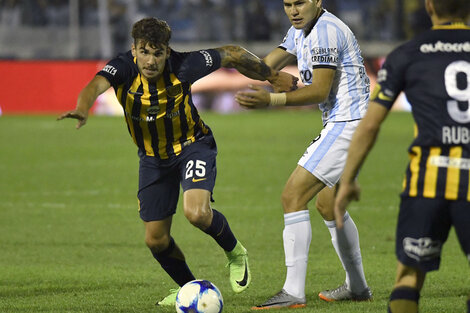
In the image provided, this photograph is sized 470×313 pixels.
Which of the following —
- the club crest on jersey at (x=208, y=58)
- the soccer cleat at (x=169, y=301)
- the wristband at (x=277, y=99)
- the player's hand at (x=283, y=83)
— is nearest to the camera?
the wristband at (x=277, y=99)

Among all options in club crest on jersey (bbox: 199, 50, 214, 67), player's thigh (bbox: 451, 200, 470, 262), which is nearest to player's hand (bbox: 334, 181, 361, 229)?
player's thigh (bbox: 451, 200, 470, 262)

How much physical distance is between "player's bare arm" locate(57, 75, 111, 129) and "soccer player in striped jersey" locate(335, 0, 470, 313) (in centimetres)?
190

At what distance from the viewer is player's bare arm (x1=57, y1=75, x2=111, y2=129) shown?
17.5ft

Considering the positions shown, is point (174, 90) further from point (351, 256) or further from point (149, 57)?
point (351, 256)

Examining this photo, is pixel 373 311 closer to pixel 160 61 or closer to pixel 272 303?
pixel 272 303

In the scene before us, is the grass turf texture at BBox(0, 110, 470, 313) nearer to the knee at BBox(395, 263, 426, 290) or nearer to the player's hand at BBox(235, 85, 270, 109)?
the player's hand at BBox(235, 85, 270, 109)

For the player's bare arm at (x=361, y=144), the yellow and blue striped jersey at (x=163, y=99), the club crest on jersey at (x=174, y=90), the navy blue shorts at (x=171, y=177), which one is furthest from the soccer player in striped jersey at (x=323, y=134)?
the player's bare arm at (x=361, y=144)

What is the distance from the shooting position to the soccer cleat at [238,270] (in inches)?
247

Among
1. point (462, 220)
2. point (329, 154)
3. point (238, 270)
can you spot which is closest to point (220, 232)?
point (238, 270)

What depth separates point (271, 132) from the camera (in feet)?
69.9

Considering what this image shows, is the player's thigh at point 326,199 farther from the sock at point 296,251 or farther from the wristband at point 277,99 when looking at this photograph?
the wristband at point 277,99

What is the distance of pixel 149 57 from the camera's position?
5.94m

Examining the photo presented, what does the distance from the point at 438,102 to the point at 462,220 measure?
54 centimetres

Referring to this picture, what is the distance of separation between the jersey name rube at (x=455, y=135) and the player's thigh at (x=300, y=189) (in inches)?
82.1
